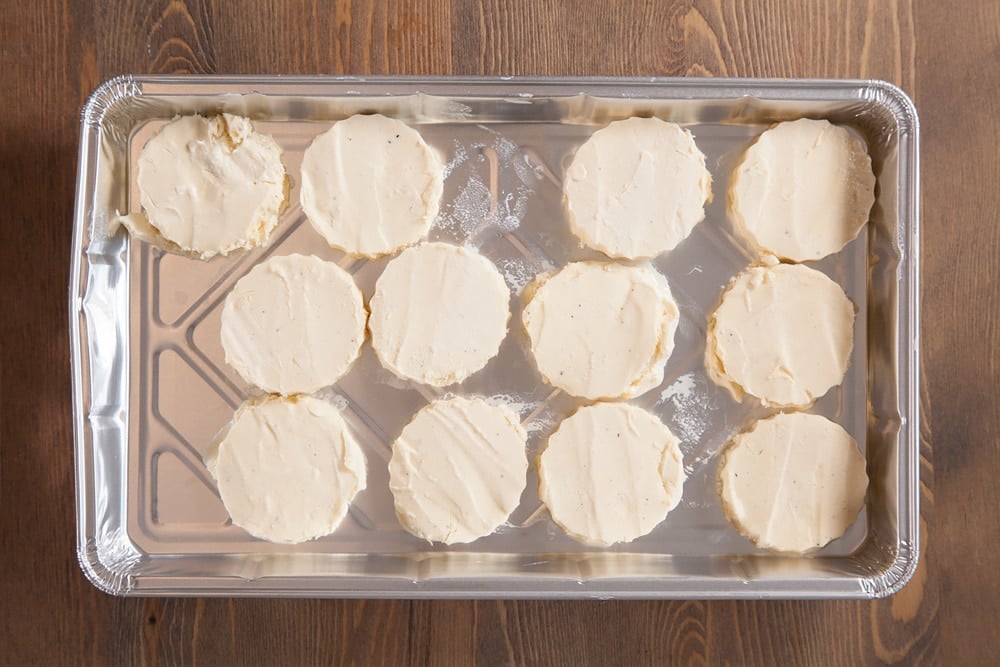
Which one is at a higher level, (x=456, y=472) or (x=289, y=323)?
(x=289, y=323)

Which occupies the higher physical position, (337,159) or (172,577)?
(337,159)

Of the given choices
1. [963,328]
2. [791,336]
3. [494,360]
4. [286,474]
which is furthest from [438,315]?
[963,328]

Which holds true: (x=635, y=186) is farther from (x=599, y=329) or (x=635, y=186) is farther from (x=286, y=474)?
(x=286, y=474)

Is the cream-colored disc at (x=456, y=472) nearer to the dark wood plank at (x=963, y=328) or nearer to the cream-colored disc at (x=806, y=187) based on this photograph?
the cream-colored disc at (x=806, y=187)

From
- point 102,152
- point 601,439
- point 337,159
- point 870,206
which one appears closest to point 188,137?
point 102,152

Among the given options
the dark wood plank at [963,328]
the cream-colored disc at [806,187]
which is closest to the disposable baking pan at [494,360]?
the cream-colored disc at [806,187]

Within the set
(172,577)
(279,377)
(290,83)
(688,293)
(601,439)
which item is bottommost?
(172,577)

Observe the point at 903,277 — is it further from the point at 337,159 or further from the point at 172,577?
the point at 172,577
